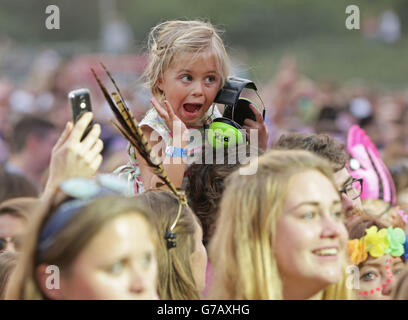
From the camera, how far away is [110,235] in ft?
7.67

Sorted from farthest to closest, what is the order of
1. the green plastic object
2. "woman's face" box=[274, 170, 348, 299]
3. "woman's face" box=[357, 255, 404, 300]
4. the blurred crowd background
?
the blurred crowd background
"woman's face" box=[357, 255, 404, 300]
the green plastic object
"woman's face" box=[274, 170, 348, 299]

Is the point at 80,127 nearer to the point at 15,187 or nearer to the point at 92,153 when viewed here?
the point at 92,153

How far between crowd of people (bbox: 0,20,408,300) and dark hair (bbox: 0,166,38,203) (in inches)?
41.7

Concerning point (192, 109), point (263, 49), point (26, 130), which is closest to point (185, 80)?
point (192, 109)

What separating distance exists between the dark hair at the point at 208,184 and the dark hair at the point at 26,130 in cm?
425

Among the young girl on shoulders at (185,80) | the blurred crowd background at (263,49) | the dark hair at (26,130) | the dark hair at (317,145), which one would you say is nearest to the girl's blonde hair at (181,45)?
the young girl on shoulders at (185,80)

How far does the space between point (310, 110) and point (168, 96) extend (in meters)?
9.00

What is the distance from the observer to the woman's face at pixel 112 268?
90.9 inches

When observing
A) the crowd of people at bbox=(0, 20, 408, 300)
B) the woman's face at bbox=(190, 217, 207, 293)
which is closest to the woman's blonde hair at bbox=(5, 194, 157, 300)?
the crowd of people at bbox=(0, 20, 408, 300)

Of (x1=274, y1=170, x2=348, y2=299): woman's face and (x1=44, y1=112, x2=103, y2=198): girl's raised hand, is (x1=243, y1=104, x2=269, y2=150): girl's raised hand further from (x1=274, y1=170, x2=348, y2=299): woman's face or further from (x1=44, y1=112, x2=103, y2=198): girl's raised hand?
(x1=44, y1=112, x2=103, y2=198): girl's raised hand

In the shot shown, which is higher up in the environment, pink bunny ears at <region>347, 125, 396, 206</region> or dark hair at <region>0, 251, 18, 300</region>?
pink bunny ears at <region>347, 125, 396, 206</region>

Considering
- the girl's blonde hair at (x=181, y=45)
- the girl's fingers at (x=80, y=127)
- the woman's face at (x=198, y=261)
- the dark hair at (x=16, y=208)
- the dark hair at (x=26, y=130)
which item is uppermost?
the dark hair at (x=26, y=130)

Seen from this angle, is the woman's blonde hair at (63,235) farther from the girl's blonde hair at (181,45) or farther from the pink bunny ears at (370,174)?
the pink bunny ears at (370,174)

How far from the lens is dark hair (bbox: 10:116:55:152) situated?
777 centimetres
